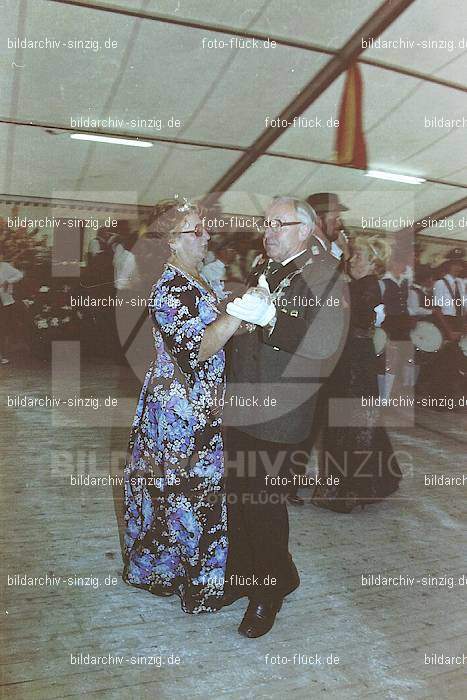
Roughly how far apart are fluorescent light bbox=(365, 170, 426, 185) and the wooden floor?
4.25 m

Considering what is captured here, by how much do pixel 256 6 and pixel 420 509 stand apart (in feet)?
12.0

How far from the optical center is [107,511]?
365 centimetres

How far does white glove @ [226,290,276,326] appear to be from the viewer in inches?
79.5

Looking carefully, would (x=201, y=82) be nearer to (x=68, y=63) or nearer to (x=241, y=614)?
(x=68, y=63)

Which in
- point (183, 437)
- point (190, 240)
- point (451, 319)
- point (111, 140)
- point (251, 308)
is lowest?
point (183, 437)

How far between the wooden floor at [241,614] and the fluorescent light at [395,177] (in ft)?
13.9

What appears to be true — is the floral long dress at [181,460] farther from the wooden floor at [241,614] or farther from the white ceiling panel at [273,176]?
the white ceiling panel at [273,176]

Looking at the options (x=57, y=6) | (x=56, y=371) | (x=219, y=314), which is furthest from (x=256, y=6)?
(x=56, y=371)

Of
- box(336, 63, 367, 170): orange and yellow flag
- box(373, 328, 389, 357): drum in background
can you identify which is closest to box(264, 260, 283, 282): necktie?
box(373, 328, 389, 357): drum in background

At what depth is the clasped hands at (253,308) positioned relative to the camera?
6.63ft

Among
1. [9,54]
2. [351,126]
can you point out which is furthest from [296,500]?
[9,54]

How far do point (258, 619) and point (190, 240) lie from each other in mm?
1521

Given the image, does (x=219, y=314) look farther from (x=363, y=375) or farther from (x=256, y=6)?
(x=256, y=6)

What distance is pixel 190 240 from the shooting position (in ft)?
7.89
